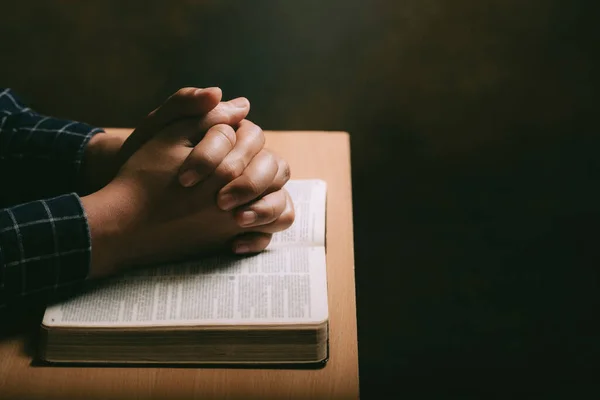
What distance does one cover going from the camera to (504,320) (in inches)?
55.4

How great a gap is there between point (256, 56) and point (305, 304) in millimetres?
796

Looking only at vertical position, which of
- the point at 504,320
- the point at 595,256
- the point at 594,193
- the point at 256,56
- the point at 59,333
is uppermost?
the point at 256,56

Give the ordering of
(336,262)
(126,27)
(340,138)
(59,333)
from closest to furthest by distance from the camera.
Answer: (59,333) < (336,262) < (340,138) < (126,27)

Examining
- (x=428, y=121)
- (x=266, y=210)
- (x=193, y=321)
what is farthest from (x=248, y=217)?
(x=428, y=121)

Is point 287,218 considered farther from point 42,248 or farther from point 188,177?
point 42,248

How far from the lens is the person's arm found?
2.72 ft

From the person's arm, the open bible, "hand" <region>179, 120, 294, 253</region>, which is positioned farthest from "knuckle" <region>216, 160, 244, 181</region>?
the person's arm

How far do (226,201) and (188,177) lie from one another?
1.8 inches

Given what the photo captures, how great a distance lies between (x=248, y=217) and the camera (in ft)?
2.24

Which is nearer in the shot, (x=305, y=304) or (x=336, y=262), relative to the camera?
(x=305, y=304)

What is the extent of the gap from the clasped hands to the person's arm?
155 millimetres

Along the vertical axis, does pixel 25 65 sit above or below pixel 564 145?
above

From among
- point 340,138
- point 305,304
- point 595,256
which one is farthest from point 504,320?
point 305,304

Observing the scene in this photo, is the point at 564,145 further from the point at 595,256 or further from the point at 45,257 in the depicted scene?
the point at 45,257
